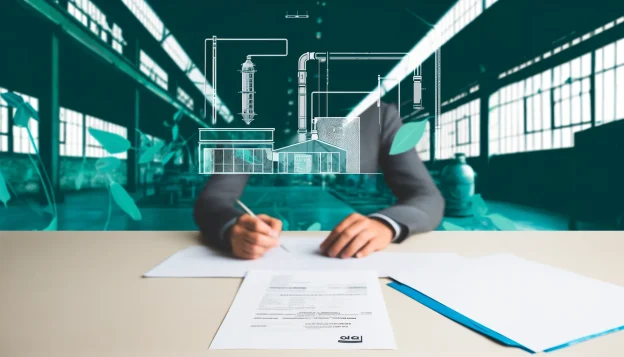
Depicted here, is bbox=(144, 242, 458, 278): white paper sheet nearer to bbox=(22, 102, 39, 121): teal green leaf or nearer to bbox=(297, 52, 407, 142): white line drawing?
bbox=(297, 52, 407, 142): white line drawing

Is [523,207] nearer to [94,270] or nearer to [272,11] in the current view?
[272,11]

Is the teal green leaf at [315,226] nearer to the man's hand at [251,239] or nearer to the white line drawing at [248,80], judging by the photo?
the white line drawing at [248,80]

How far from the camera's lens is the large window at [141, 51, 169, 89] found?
4.64 feet

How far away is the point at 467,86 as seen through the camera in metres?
1.39

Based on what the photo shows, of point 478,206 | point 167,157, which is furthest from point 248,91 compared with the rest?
point 478,206

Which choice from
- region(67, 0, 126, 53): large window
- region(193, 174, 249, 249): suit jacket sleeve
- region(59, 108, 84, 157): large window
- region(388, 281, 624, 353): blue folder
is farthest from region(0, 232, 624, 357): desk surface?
region(67, 0, 126, 53): large window

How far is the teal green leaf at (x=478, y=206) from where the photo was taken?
58.4 inches

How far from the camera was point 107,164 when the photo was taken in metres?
1.43

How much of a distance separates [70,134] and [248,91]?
75 centimetres

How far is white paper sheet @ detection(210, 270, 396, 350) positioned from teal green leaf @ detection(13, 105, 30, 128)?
137 cm

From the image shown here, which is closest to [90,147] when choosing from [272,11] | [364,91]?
[272,11]

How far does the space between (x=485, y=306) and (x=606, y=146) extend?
1402 millimetres

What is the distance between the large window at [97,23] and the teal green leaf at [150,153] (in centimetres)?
43

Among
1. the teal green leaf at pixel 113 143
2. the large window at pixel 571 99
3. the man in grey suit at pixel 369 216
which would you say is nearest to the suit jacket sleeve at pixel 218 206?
the man in grey suit at pixel 369 216
